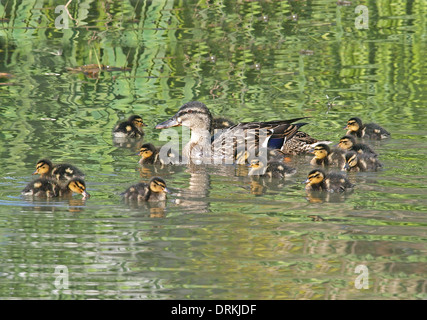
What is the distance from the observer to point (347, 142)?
26.8 feet

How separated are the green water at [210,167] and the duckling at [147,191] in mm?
132

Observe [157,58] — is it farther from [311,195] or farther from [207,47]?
[311,195]

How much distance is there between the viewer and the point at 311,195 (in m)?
6.78

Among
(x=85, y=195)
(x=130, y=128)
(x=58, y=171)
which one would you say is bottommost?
(x=85, y=195)

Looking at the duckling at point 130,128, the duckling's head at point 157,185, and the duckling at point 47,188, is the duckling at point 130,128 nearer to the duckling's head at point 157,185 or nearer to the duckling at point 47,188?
the duckling at point 47,188

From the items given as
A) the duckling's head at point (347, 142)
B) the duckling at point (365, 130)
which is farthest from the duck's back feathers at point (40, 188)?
the duckling at point (365, 130)

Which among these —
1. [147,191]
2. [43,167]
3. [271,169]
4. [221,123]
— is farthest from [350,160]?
[43,167]

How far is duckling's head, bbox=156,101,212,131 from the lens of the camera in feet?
29.0

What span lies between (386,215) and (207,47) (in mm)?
6422

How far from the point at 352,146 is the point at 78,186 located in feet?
8.56

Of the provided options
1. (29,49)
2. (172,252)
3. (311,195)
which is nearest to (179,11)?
(29,49)

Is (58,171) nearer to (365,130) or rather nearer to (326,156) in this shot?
(326,156)

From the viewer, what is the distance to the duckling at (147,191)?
6.54m

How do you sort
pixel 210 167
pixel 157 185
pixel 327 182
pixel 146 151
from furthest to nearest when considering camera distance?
pixel 210 167 < pixel 146 151 < pixel 327 182 < pixel 157 185
